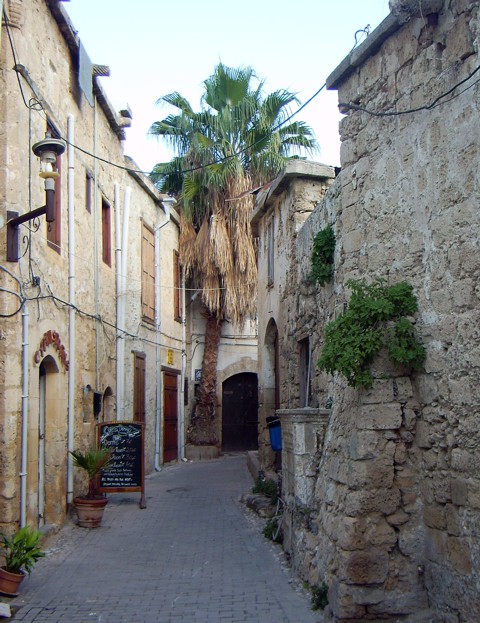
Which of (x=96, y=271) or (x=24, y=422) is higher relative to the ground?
(x=96, y=271)

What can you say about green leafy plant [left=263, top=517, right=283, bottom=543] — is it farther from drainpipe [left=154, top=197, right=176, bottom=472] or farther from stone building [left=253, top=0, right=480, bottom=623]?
drainpipe [left=154, top=197, right=176, bottom=472]

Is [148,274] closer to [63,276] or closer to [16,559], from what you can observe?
[63,276]

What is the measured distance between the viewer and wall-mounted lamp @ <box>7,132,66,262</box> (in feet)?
22.9

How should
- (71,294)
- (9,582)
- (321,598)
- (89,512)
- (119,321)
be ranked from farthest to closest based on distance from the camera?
(119,321)
(71,294)
(89,512)
(9,582)
(321,598)


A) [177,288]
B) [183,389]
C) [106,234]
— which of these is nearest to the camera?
[106,234]

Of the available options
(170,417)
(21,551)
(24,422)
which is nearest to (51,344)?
(24,422)

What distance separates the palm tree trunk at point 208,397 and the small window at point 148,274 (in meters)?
3.45

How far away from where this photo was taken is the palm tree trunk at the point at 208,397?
18.9m

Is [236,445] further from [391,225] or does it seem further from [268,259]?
[391,225]

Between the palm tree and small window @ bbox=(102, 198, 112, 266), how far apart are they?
4.36m

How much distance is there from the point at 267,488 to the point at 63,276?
422cm

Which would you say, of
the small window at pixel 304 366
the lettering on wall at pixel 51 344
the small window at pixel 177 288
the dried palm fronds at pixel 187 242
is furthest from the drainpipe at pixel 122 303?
the dried palm fronds at pixel 187 242

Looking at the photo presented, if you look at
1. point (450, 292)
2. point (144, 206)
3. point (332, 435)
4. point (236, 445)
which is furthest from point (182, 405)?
point (450, 292)

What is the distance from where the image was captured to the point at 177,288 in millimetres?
17891
